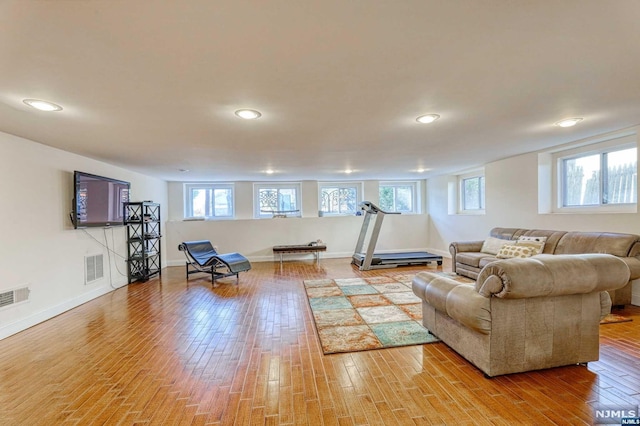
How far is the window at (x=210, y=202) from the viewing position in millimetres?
7434

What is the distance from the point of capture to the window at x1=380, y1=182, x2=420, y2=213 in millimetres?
8266

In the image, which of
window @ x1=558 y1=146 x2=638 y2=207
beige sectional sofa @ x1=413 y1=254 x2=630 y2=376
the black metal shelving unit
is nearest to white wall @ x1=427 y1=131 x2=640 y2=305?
window @ x1=558 y1=146 x2=638 y2=207

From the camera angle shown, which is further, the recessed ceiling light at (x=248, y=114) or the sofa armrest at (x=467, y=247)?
the sofa armrest at (x=467, y=247)

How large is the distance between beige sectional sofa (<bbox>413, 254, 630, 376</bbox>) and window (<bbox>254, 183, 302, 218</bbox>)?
236 inches

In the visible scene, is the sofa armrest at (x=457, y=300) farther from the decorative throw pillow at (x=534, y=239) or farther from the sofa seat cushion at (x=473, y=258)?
the decorative throw pillow at (x=534, y=239)

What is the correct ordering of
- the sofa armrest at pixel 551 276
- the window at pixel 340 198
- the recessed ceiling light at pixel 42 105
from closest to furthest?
1. the sofa armrest at pixel 551 276
2. the recessed ceiling light at pixel 42 105
3. the window at pixel 340 198

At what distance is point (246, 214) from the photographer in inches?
294

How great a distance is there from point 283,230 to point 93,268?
13.5 ft

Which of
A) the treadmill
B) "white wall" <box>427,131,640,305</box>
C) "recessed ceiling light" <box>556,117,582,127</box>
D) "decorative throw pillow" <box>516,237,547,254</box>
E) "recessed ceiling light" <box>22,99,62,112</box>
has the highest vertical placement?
"recessed ceiling light" <box>556,117,582,127</box>

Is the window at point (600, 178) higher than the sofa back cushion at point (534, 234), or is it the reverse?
the window at point (600, 178)

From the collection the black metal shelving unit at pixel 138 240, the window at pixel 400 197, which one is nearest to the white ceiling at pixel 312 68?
the black metal shelving unit at pixel 138 240

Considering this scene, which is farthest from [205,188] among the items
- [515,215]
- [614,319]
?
[614,319]

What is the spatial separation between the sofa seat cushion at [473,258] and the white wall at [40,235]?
6.15 m

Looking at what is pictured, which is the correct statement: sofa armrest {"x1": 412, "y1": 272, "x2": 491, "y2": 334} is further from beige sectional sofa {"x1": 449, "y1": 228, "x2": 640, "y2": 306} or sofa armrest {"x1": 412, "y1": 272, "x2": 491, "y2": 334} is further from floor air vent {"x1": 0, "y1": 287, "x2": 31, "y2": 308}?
floor air vent {"x1": 0, "y1": 287, "x2": 31, "y2": 308}
